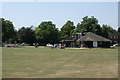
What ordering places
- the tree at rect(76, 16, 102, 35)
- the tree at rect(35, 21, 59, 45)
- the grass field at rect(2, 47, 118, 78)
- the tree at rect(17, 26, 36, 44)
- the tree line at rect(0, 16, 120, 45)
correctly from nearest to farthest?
the grass field at rect(2, 47, 118, 78)
the tree at rect(76, 16, 102, 35)
the tree line at rect(0, 16, 120, 45)
the tree at rect(35, 21, 59, 45)
the tree at rect(17, 26, 36, 44)

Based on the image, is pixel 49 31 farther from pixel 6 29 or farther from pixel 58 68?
pixel 58 68

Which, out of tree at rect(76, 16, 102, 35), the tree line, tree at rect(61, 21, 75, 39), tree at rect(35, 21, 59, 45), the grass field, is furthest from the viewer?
tree at rect(61, 21, 75, 39)

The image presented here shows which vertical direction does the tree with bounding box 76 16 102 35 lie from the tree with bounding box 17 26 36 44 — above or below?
above

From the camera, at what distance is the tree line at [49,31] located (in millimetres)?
87312

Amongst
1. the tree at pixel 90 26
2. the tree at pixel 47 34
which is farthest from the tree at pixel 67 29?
the tree at pixel 90 26

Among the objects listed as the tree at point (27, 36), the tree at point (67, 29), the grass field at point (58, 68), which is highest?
the tree at point (67, 29)

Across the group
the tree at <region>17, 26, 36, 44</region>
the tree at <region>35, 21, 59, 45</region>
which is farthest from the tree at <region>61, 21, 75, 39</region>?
the tree at <region>17, 26, 36, 44</region>

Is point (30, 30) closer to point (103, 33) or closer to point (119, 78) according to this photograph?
point (103, 33)

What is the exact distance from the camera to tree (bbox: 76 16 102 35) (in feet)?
282

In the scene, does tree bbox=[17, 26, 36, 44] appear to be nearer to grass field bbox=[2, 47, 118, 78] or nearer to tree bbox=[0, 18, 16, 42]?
tree bbox=[0, 18, 16, 42]

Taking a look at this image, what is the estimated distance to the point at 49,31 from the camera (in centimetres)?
10031

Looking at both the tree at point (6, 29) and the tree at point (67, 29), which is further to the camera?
the tree at point (67, 29)

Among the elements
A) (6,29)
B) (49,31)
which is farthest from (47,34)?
(6,29)

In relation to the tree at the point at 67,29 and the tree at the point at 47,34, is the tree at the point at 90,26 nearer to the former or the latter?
the tree at the point at 67,29
